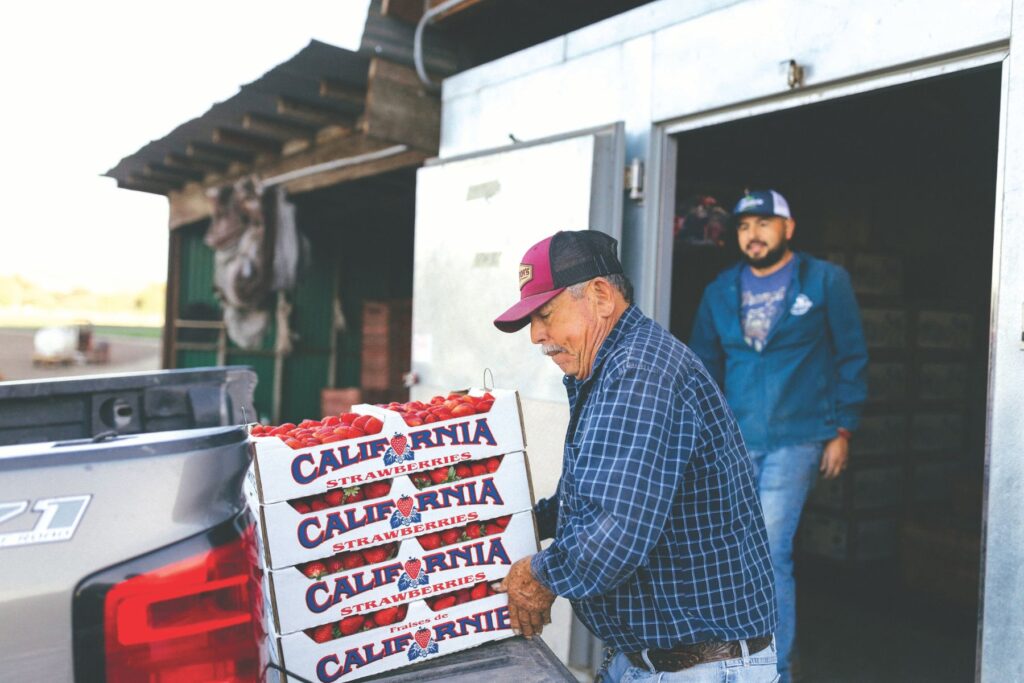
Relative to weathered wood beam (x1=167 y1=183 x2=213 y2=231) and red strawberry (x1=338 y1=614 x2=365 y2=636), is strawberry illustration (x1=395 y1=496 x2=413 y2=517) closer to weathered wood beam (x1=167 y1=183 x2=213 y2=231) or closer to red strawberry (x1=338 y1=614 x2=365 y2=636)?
red strawberry (x1=338 y1=614 x2=365 y2=636)

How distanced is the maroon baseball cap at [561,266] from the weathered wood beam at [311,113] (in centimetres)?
556

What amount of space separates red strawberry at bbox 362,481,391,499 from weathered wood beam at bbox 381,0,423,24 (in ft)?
13.6

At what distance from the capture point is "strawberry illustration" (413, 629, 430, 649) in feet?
6.75

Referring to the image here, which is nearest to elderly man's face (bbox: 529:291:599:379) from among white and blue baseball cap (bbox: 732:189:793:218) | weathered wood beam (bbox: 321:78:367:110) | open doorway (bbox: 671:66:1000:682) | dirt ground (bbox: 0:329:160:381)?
white and blue baseball cap (bbox: 732:189:793:218)

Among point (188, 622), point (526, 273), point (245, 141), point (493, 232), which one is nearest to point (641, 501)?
A: point (526, 273)

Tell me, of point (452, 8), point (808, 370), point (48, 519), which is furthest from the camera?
point (452, 8)

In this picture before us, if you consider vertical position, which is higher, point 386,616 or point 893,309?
point 893,309

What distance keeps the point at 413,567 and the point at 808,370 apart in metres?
2.54

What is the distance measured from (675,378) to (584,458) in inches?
11.4

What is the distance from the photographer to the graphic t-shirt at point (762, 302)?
13.1ft

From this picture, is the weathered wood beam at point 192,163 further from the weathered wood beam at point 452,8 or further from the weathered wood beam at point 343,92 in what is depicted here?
the weathered wood beam at point 452,8

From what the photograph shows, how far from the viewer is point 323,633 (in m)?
1.96

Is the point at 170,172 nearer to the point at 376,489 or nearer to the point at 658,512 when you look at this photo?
the point at 376,489

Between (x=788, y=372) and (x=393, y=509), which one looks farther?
(x=788, y=372)
